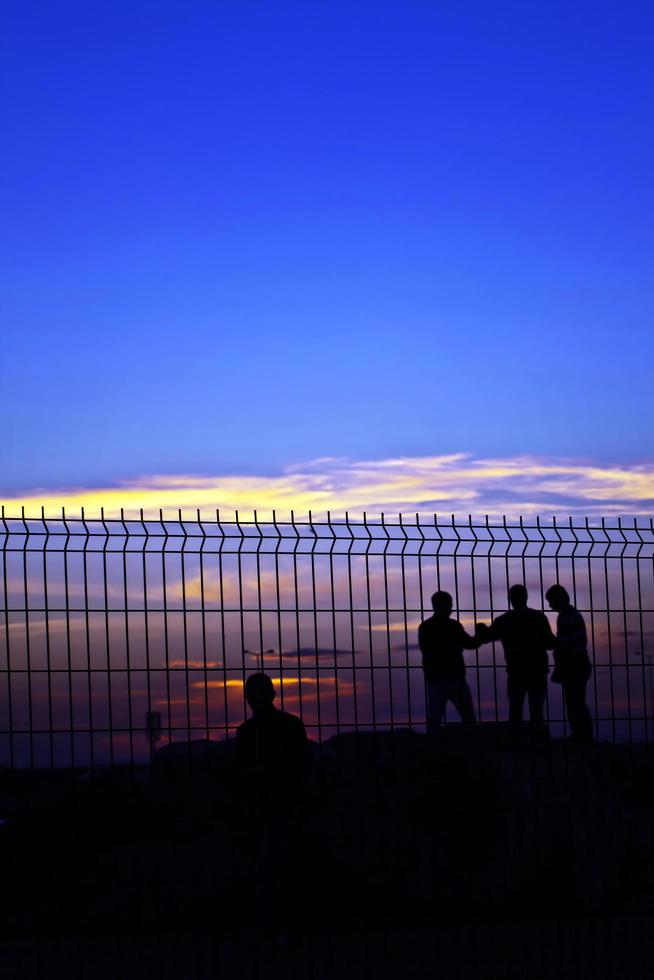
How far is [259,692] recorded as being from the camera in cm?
773

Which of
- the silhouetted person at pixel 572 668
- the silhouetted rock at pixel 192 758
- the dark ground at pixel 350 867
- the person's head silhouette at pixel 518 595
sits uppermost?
the person's head silhouette at pixel 518 595

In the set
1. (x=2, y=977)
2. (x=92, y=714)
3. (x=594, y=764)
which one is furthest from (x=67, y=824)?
(x=594, y=764)

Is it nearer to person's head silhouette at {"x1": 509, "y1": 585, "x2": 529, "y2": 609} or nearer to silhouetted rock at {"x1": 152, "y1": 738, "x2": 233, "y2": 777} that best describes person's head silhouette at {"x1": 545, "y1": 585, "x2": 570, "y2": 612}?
person's head silhouette at {"x1": 509, "y1": 585, "x2": 529, "y2": 609}

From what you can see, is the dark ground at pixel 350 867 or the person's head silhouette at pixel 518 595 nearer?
the dark ground at pixel 350 867

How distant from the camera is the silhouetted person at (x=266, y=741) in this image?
25.5ft

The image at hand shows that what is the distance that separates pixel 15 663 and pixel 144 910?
3.68 metres

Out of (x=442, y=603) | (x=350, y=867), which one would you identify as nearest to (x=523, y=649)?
(x=442, y=603)

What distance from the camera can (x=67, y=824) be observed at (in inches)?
397

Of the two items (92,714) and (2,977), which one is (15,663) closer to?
(92,714)

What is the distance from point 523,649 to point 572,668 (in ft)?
2.31

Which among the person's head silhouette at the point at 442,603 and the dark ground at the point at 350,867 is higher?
the person's head silhouette at the point at 442,603

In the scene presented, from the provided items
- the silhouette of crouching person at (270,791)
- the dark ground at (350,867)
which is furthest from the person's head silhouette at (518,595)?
the silhouette of crouching person at (270,791)

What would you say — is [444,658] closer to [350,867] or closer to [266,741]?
[266,741]

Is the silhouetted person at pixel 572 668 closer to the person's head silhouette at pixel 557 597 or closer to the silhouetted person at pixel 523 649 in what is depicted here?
the person's head silhouette at pixel 557 597
